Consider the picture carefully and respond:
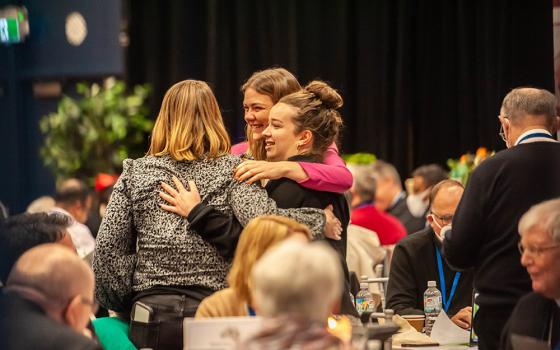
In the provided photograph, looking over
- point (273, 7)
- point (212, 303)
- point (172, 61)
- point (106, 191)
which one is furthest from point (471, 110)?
point (212, 303)

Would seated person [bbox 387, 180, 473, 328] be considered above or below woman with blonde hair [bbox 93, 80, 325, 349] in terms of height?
below

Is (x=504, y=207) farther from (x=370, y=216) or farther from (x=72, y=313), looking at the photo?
(x=370, y=216)

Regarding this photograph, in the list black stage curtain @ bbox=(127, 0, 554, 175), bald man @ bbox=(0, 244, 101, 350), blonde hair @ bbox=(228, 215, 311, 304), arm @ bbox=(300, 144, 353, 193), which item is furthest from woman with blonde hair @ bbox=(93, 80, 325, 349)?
black stage curtain @ bbox=(127, 0, 554, 175)

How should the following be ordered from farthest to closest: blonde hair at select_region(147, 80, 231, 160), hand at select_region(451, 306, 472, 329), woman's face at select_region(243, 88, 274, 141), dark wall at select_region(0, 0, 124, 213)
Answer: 1. hand at select_region(451, 306, 472, 329)
2. woman's face at select_region(243, 88, 274, 141)
3. blonde hair at select_region(147, 80, 231, 160)
4. dark wall at select_region(0, 0, 124, 213)

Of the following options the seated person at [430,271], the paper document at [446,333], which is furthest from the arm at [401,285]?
the paper document at [446,333]

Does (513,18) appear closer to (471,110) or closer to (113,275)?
(471,110)

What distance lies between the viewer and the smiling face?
318 centimetres

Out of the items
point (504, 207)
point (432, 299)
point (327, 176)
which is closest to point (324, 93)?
point (327, 176)

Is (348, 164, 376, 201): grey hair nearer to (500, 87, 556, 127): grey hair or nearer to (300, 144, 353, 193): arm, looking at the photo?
(300, 144, 353, 193): arm

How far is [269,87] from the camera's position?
4.12 meters

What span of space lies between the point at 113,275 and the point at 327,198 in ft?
2.67

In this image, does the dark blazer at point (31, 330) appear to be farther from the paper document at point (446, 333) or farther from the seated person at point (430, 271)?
the seated person at point (430, 271)

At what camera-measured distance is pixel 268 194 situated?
12.4ft

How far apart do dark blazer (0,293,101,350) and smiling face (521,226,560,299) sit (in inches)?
52.9
